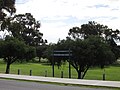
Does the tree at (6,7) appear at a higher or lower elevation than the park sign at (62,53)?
higher

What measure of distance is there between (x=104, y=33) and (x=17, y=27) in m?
55.2

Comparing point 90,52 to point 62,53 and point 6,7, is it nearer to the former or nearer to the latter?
point 62,53

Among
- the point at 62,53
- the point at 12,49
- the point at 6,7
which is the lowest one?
the point at 62,53

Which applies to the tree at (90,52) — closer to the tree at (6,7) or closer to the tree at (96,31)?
the tree at (6,7)

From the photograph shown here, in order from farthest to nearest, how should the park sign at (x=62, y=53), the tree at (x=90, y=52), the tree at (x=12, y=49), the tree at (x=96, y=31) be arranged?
the tree at (x=96, y=31)
the tree at (x=12, y=49)
the tree at (x=90, y=52)
the park sign at (x=62, y=53)

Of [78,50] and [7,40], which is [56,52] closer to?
[78,50]

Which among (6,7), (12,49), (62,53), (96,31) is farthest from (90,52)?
(96,31)

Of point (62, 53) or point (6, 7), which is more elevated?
point (6, 7)

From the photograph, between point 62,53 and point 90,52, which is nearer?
point 62,53

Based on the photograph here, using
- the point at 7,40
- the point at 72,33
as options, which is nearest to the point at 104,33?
the point at 72,33

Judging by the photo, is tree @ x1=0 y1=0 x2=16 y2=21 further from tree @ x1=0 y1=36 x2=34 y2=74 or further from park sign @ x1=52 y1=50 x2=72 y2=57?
park sign @ x1=52 y1=50 x2=72 y2=57

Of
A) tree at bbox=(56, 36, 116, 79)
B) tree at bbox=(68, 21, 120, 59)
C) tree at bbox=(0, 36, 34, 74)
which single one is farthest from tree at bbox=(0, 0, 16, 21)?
tree at bbox=(68, 21, 120, 59)

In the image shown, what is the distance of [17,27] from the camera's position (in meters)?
57.0

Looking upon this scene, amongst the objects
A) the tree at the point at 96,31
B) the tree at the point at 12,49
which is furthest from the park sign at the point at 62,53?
the tree at the point at 96,31
